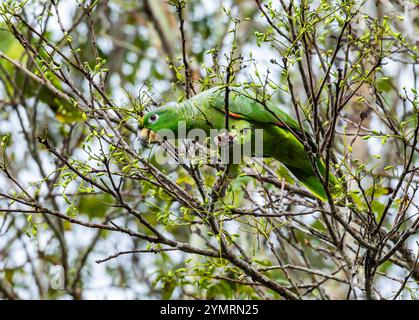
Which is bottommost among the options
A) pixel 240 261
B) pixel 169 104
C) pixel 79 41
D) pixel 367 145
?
pixel 240 261

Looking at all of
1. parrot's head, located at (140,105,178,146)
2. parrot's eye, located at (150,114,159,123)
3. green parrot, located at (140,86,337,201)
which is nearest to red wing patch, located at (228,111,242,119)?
green parrot, located at (140,86,337,201)

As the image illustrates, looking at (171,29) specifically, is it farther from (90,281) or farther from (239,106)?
(239,106)

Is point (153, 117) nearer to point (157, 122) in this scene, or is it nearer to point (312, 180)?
point (157, 122)

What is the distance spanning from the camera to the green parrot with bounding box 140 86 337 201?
374cm

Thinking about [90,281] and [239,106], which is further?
[90,281]

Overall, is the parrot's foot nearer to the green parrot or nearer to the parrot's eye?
the green parrot

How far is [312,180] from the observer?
4176 mm

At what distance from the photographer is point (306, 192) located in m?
4.28

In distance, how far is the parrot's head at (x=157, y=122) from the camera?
369 centimetres

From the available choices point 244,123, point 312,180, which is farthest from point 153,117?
point 312,180

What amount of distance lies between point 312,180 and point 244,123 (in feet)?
2.14

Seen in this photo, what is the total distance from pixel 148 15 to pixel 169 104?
4.49m
